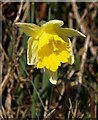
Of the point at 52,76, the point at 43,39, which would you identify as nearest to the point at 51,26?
the point at 43,39

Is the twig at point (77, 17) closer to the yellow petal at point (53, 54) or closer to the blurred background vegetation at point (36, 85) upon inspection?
the blurred background vegetation at point (36, 85)

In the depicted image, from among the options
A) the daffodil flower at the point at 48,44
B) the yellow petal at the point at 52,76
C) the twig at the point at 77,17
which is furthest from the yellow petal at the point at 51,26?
the twig at the point at 77,17

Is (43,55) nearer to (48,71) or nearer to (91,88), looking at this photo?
(48,71)

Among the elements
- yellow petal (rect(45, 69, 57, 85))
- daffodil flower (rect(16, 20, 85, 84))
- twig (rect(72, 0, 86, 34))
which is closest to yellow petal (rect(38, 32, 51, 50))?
daffodil flower (rect(16, 20, 85, 84))

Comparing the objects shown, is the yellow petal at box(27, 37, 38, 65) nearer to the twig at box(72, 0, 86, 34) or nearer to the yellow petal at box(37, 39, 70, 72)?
the yellow petal at box(37, 39, 70, 72)

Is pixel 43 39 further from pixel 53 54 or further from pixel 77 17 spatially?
pixel 77 17

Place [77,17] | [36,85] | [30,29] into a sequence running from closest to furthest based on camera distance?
1. [30,29]
2. [36,85]
3. [77,17]

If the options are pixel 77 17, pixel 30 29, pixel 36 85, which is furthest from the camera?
pixel 77 17
